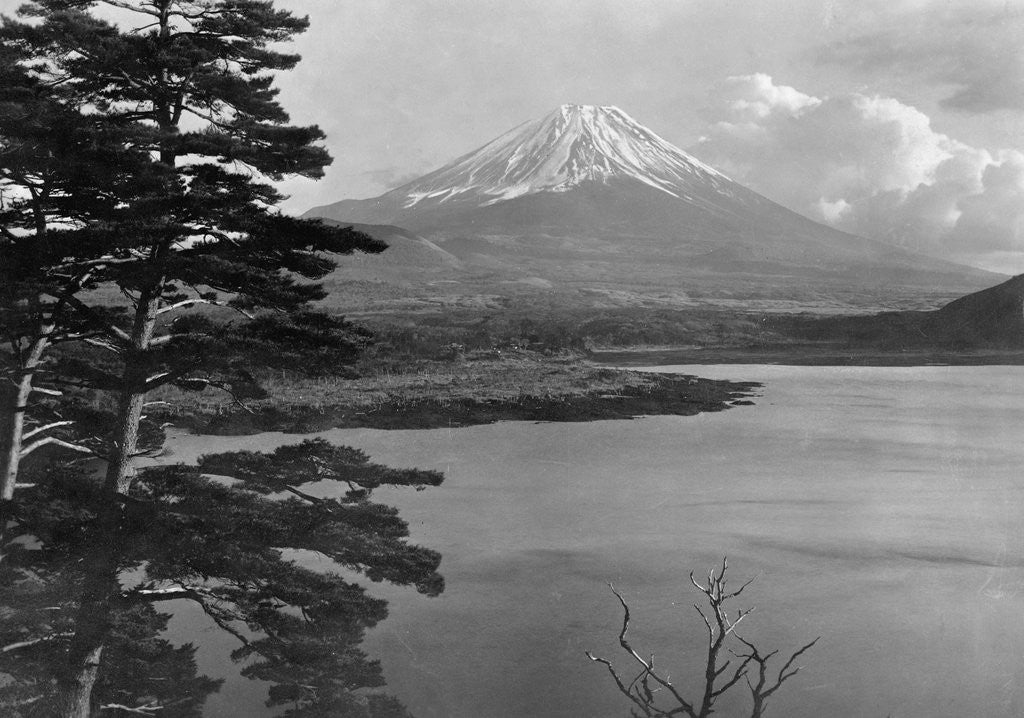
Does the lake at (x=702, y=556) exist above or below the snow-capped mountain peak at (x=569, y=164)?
below

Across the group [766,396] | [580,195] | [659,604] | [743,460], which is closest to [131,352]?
[659,604]

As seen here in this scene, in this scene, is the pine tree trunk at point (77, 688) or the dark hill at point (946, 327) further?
the dark hill at point (946, 327)

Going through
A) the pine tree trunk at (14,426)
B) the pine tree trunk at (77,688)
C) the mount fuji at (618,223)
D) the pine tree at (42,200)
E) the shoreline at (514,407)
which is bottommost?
the pine tree trunk at (77,688)

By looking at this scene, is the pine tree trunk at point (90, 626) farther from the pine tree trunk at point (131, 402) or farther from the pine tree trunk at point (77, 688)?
the pine tree trunk at point (131, 402)

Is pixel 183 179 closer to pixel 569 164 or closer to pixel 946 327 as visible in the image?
pixel 946 327

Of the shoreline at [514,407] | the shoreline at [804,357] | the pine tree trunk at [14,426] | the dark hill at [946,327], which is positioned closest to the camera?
the pine tree trunk at [14,426]

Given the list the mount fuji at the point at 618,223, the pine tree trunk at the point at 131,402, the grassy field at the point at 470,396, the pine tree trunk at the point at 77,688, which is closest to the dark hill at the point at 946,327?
the grassy field at the point at 470,396
